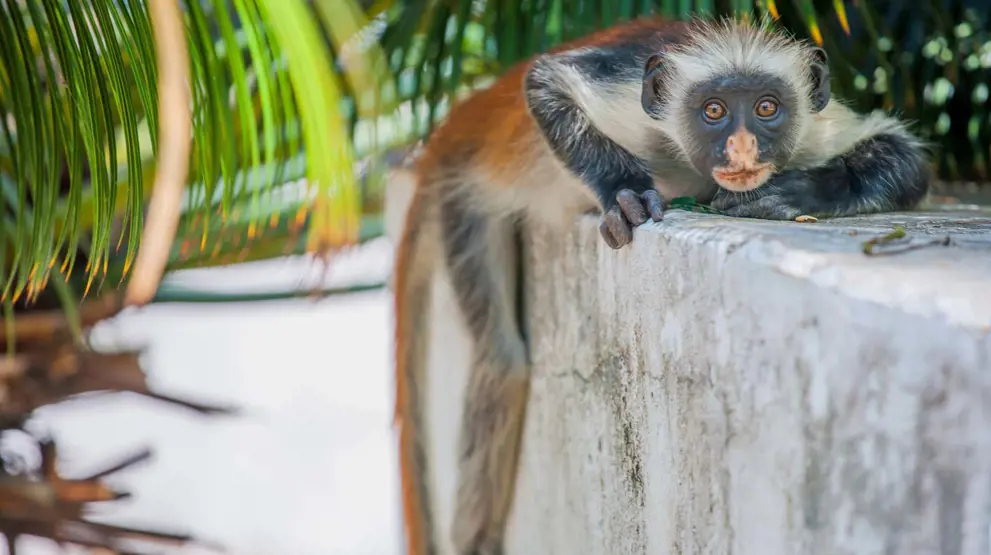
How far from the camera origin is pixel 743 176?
112 inches

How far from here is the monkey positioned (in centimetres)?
306

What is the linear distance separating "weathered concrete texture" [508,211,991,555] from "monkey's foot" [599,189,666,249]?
0.15 ft

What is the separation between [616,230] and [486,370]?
1540 millimetres

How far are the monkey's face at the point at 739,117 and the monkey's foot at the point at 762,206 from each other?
2.0 inches

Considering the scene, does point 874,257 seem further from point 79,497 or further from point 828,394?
point 79,497

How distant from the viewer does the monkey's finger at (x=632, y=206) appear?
265cm

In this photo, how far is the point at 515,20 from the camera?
4316 mm

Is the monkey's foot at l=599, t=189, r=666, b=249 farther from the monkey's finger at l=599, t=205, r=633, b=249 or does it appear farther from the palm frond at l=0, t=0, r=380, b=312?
→ the palm frond at l=0, t=0, r=380, b=312

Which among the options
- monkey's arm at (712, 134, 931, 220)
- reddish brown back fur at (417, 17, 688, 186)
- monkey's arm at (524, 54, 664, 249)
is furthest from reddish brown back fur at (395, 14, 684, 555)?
monkey's arm at (712, 134, 931, 220)

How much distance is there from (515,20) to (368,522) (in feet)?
20.1

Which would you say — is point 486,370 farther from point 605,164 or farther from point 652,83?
point 652,83

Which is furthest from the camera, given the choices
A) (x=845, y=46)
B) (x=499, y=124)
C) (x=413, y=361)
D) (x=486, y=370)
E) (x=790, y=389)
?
(x=845, y=46)

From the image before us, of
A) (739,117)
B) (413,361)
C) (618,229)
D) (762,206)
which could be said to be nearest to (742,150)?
(762,206)

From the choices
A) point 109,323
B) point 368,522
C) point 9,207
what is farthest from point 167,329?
point 9,207
